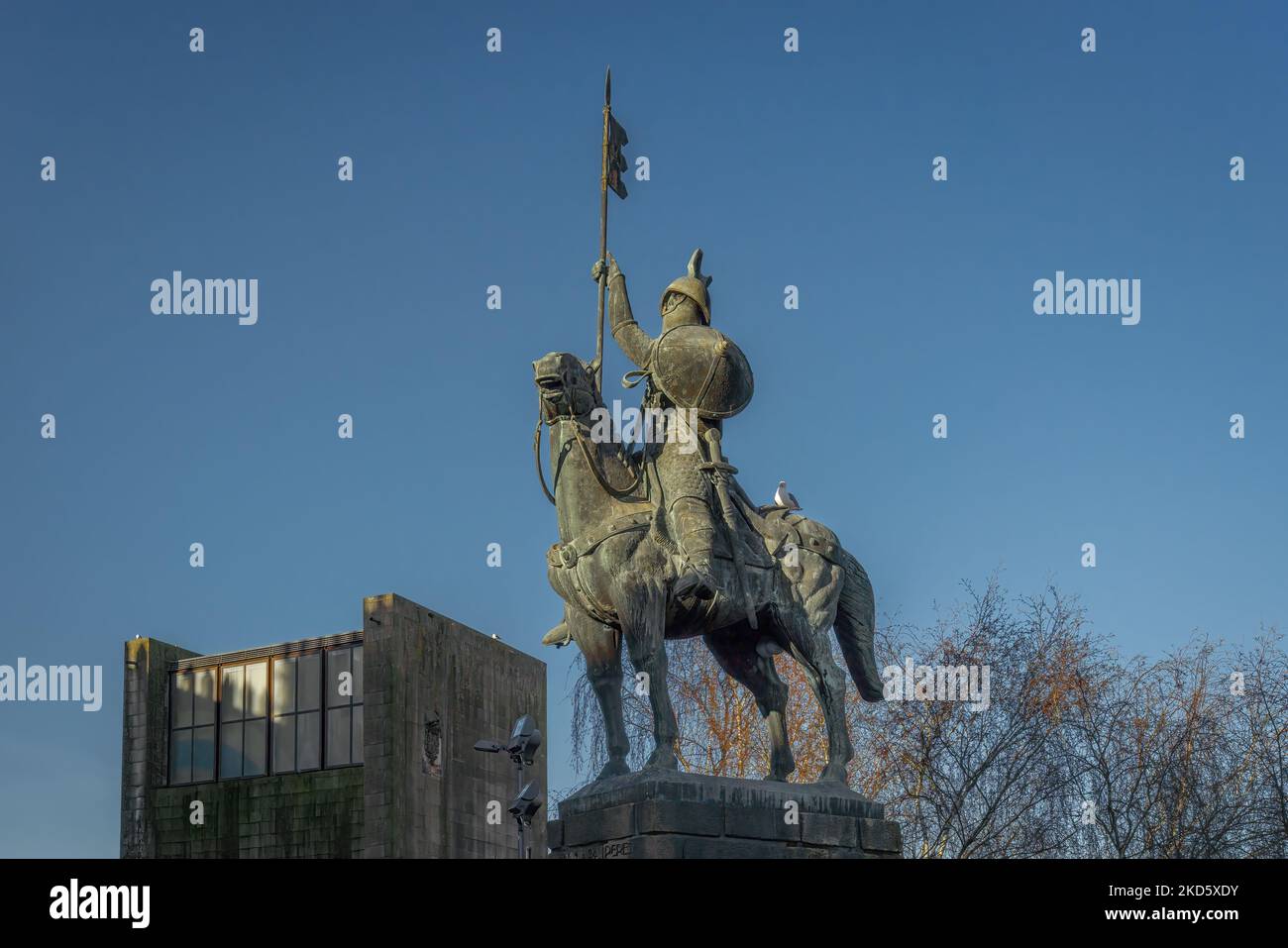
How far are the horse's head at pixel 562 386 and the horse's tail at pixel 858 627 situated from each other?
3.01 metres

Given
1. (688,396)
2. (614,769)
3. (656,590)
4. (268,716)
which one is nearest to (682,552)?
(656,590)

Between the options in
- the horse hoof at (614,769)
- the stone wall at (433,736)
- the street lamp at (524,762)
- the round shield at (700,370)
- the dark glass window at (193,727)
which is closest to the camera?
the horse hoof at (614,769)

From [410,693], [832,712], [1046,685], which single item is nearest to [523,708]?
[410,693]

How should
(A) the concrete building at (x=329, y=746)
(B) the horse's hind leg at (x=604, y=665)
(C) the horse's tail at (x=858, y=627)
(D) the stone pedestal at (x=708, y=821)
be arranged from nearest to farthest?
(D) the stone pedestal at (x=708, y=821) → (B) the horse's hind leg at (x=604, y=665) → (C) the horse's tail at (x=858, y=627) → (A) the concrete building at (x=329, y=746)

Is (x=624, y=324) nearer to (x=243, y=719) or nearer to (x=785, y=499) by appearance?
(x=785, y=499)

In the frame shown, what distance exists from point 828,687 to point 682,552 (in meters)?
1.98

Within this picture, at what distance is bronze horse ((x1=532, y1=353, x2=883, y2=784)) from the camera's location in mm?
15641

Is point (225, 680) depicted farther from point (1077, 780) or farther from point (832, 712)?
point (832, 712)

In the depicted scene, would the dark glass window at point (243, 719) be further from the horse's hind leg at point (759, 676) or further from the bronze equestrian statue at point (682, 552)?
the bronze equestrian statue at point (682, 552)

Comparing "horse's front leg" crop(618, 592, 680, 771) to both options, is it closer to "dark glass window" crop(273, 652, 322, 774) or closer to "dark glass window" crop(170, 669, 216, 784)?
"dark glass window" crop(273, 652, 322, 774)

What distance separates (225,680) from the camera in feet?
179

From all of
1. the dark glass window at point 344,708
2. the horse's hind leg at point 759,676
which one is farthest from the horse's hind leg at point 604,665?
the dark glass window at point 344,708

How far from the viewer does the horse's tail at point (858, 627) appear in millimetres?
17250
